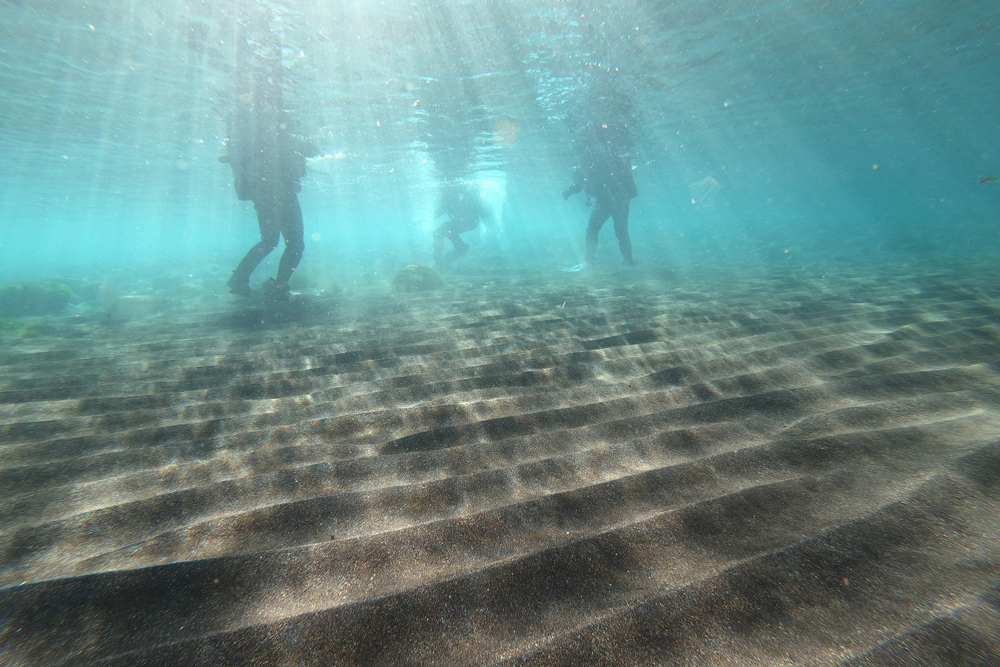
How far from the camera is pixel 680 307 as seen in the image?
760 cm

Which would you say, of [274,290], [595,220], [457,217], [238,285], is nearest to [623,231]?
[595,220]

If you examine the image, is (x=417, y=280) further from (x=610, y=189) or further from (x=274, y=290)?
(x=610, y=189)

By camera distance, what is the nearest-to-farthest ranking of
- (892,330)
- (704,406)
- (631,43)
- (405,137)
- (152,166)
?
(704,406)
(892,330)
(631,43)
(405,137)
(152,166)

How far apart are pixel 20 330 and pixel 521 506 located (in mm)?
12348

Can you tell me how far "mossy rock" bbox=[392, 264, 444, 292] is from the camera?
13344 millimetres

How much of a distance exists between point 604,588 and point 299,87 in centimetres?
1949

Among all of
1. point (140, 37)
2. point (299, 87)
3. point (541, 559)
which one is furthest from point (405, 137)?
point (541, 559)

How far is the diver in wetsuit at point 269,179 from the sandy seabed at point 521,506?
559cm

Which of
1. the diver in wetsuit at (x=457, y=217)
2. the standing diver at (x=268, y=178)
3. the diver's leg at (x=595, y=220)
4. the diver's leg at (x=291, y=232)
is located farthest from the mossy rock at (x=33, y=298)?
the diver's leg at (x=595, y=220)

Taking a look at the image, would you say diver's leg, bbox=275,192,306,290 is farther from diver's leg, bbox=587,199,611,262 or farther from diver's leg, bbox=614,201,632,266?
diver's leg, bbox=614,201,632,266

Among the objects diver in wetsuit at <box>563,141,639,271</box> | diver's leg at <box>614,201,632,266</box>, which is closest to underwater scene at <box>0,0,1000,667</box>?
diver's leg at <box>614,201,632,266</box>

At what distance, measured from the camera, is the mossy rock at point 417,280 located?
13344 mm

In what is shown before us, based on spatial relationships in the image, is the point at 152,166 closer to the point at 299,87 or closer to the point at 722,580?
the point at 299,87

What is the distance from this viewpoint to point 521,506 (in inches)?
87.7
